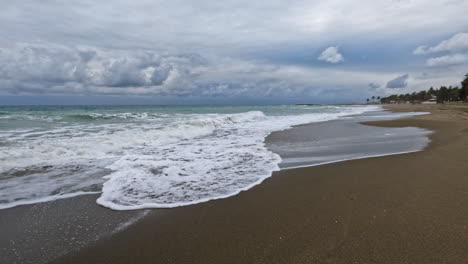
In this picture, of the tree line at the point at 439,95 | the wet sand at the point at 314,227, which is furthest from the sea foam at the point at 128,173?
the tree line at the point at 439,95

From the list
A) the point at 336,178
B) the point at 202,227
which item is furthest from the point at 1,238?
the point at 336,178

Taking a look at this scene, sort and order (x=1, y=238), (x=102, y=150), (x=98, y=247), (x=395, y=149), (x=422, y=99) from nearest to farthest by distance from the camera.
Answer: (x=98, y=247)
(x=1, y=238)
(x=395, y=149)
(x=102, y=150)
(x=422, y=99)

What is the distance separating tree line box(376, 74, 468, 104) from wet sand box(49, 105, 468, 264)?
85413 millimetres

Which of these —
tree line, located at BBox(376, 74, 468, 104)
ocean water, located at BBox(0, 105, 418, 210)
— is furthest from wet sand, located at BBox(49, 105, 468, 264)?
tree line, located at BBox(376, 74, 468, 104)

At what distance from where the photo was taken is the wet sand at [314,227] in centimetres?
237

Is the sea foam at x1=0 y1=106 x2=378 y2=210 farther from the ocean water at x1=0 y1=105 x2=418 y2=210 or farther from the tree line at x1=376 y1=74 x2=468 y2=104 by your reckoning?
the tree line at x1=376 y1=74 x2=468 y2=104

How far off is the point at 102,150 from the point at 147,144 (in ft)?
6.38

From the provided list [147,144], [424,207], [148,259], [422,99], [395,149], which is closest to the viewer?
[148,259]

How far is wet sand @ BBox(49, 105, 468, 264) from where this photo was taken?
237cm

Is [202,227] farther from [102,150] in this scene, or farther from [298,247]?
[102,150]

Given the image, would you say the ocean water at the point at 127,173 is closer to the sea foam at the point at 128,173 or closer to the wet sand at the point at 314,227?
the sea foam at the point at 128,173

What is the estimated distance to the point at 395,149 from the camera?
7469mm

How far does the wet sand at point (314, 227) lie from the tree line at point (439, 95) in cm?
8541

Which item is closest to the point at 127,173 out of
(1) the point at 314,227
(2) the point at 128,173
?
(2) the point at 128,173
